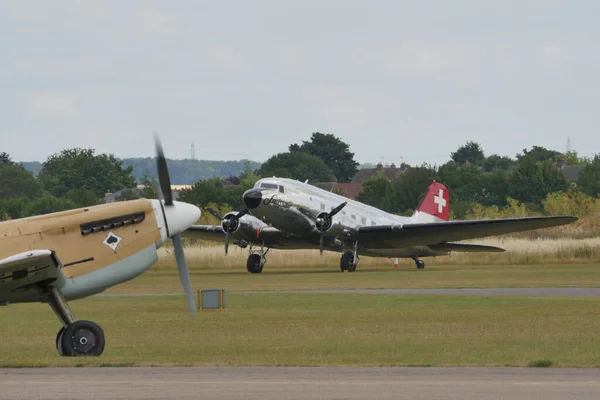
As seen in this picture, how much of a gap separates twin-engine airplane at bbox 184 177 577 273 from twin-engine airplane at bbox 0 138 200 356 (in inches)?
1234

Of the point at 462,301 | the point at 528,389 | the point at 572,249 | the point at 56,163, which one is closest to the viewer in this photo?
the point at 528,389

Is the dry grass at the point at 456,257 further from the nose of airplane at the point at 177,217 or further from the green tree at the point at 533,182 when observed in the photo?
the green tree at the point at 533,182

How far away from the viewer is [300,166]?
6757 inches

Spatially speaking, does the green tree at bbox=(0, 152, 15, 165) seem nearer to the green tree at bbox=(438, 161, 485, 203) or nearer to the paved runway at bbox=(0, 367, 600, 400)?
the green tree at bbox=(438, 161, 485, 203)

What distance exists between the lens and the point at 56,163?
17225 cm

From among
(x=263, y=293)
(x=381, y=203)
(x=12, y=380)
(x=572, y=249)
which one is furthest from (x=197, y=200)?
(x=12, y=380)

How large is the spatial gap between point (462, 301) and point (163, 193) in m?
14.5

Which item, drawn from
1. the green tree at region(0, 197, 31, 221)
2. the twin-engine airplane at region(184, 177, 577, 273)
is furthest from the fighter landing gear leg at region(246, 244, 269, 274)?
the green tree at region(0, 197, 31, 221)

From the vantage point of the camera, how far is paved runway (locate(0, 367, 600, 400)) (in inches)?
560

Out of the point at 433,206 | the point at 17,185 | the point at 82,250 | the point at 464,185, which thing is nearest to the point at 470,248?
the point at 433,206

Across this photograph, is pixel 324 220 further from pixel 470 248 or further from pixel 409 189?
pixel 409 189

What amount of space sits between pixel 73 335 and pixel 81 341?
0.48ft

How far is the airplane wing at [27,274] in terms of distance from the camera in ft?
58.4

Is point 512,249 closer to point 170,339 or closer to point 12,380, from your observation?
point 170,339
